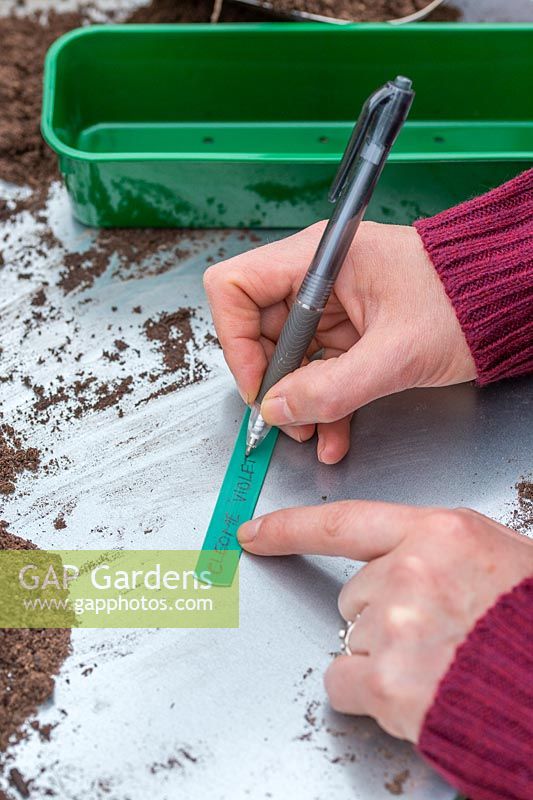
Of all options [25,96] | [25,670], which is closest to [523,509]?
[25,670]

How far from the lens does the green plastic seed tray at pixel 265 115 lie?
1069 mm

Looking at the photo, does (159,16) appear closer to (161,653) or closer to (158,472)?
(158,472)

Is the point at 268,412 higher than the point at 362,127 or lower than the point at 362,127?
lower

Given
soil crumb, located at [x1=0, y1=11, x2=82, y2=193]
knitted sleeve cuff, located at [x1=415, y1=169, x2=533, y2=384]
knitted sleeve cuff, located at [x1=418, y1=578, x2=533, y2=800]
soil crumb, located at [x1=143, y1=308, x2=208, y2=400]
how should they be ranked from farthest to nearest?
soil crumb, located at [x1=0, y1=11, x2=82, y2=193]
soil crumb, located at [x1=143, y1=308, x2=208, y2=400]
knitted sleeve cuff, located at [x1=415, y1=169, x2=533, y2=384]
knitted sleeve cuff, located at [x1=418, y1=578, x2=533, y2=800]

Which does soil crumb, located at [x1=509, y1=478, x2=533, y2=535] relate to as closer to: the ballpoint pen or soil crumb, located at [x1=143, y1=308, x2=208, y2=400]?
the ballpoint pen

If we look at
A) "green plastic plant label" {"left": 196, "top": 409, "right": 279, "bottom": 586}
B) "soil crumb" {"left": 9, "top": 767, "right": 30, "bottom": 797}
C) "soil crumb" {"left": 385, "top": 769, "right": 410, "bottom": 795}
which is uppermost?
"green plastic plant label" {"left": 196, "top": 409, "right": 279, "bottom": 586}

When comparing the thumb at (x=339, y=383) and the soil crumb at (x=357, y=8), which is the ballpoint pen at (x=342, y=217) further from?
the soil crumb at (x=357, y=8)

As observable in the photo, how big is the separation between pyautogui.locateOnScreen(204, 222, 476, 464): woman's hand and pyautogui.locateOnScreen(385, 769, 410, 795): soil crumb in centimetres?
35

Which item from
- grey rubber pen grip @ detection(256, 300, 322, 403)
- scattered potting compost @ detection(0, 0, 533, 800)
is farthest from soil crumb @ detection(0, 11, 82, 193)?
grey rubber pen grip @ detection(256, 300, 322, 403)

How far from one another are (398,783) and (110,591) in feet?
1.16

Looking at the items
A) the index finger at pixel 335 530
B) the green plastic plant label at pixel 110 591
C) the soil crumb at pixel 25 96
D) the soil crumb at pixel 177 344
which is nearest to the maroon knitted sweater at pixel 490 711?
the index finger at pixel 335 530

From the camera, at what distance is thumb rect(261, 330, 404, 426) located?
Answer: 0.87m

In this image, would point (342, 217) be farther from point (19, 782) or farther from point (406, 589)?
point (19, 782)

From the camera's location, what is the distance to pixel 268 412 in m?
→ 0.91
